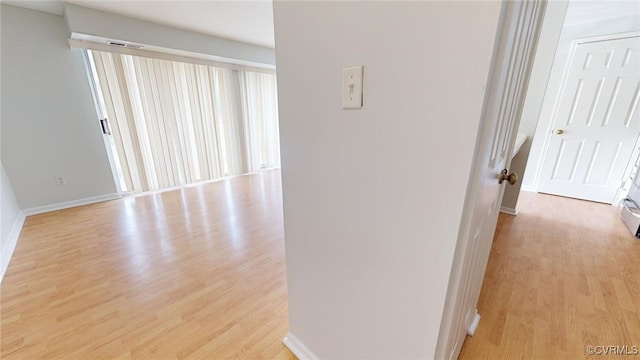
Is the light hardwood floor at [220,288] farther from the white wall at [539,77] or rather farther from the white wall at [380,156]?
the white wall at [380,156]

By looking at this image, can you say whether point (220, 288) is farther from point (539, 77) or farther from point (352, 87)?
point (539, 77)

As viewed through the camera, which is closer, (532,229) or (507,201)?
(532,229)

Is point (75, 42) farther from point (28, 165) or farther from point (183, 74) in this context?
point (28, 165)

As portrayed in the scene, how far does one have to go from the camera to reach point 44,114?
2814mm

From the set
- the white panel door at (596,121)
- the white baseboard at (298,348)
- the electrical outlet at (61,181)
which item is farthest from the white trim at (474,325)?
the electrical outlet at (61,181)

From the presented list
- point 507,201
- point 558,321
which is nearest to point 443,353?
point 558,321

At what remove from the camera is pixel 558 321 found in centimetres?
146

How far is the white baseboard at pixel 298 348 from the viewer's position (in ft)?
4.15

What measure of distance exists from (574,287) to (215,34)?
4.56 meters

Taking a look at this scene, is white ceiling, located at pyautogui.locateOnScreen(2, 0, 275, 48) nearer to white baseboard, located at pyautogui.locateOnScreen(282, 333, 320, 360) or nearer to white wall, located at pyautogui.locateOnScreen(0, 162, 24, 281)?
white wall, located at pyautogui.locateOnScreen(0, 162, 24, 281)

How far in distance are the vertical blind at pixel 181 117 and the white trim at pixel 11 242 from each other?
1.03 meters

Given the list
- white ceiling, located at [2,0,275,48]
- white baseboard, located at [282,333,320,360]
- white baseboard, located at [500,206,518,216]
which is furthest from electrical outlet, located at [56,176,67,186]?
white baseboard, located at [500,206,518,216]

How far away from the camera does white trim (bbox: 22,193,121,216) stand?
9.50ft

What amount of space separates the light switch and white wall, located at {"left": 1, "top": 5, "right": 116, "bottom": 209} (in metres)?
3.72
